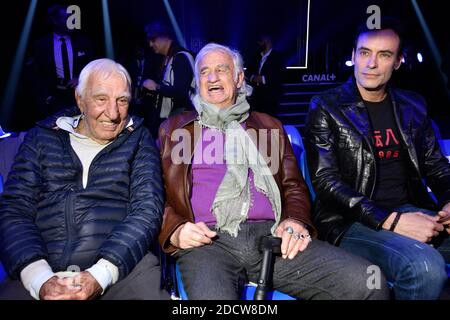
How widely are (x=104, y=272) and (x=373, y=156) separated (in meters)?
1.64

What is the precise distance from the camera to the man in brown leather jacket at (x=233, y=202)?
2.05m

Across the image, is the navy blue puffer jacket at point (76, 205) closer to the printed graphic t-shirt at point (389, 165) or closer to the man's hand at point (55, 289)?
the man's hand at point (55, 289)

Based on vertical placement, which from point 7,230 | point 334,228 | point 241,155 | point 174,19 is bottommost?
point 334,228

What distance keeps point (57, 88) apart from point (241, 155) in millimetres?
3052

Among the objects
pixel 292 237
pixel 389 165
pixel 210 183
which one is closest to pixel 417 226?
pixel 389 165

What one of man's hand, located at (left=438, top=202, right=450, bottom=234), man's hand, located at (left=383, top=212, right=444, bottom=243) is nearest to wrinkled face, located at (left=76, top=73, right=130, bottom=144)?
man's hand, located at (left=383, top=212, right=444, bottom=243)

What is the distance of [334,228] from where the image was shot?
243 cm

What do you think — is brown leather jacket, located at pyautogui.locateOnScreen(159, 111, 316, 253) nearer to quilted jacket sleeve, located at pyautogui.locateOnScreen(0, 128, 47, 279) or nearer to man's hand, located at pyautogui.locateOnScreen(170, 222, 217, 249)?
man's hand, located at pyautogui.locateOnScreen(170, 222, 217, 249)

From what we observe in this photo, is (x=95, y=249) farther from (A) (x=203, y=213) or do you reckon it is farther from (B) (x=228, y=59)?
(B) (x=228, y=59)

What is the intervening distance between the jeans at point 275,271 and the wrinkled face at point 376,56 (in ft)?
3.52

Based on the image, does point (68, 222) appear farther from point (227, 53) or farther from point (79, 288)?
point (227, 53)

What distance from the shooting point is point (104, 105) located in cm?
223
